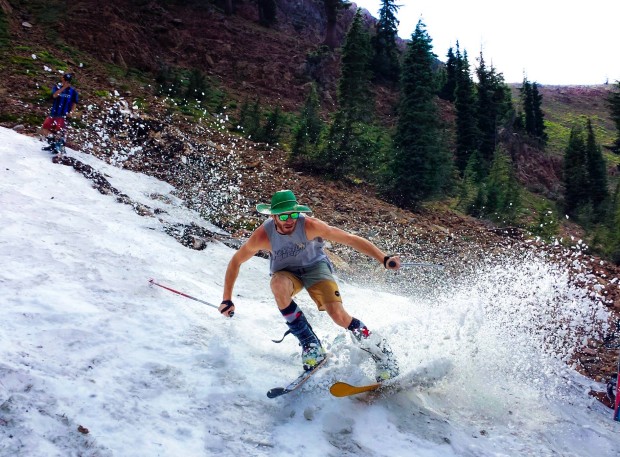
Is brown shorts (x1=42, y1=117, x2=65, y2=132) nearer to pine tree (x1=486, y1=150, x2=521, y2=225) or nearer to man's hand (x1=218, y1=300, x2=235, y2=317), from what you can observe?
man's hand (x1=218, y1=300, x2=235, y2=317)

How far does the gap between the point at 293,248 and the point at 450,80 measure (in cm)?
5533

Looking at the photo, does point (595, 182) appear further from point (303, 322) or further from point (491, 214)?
point (303, 322)

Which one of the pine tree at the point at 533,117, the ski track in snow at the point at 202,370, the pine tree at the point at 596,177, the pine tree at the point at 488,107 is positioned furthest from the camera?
the pine tree at the point at 533,117

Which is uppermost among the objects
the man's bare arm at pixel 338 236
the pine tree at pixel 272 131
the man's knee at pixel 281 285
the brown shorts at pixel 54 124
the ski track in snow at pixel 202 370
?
the pine tree at pixel 272 131

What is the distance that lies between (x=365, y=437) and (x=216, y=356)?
5.93 ft

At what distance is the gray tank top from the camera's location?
17.0ft

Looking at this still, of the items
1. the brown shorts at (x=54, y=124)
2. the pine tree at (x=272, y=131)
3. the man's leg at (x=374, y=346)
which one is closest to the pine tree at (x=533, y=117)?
the pine tree at (x=272, y=131)

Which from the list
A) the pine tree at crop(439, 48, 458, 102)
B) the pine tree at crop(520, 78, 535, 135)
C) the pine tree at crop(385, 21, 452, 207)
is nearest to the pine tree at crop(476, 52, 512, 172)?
the pine tree at crop(439, 48, 458, 102)

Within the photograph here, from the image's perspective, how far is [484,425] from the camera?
510 centimetres

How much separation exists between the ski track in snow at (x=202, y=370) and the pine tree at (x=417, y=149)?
1214 cm

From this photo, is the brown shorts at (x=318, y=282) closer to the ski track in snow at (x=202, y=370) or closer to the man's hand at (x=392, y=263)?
the ski track in snow at (x=202, y=370)

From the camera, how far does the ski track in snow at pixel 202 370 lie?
378 centimetres

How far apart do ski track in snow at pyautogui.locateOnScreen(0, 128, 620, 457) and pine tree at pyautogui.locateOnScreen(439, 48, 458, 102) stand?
4978 centimetres

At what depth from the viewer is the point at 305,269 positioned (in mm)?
5445
